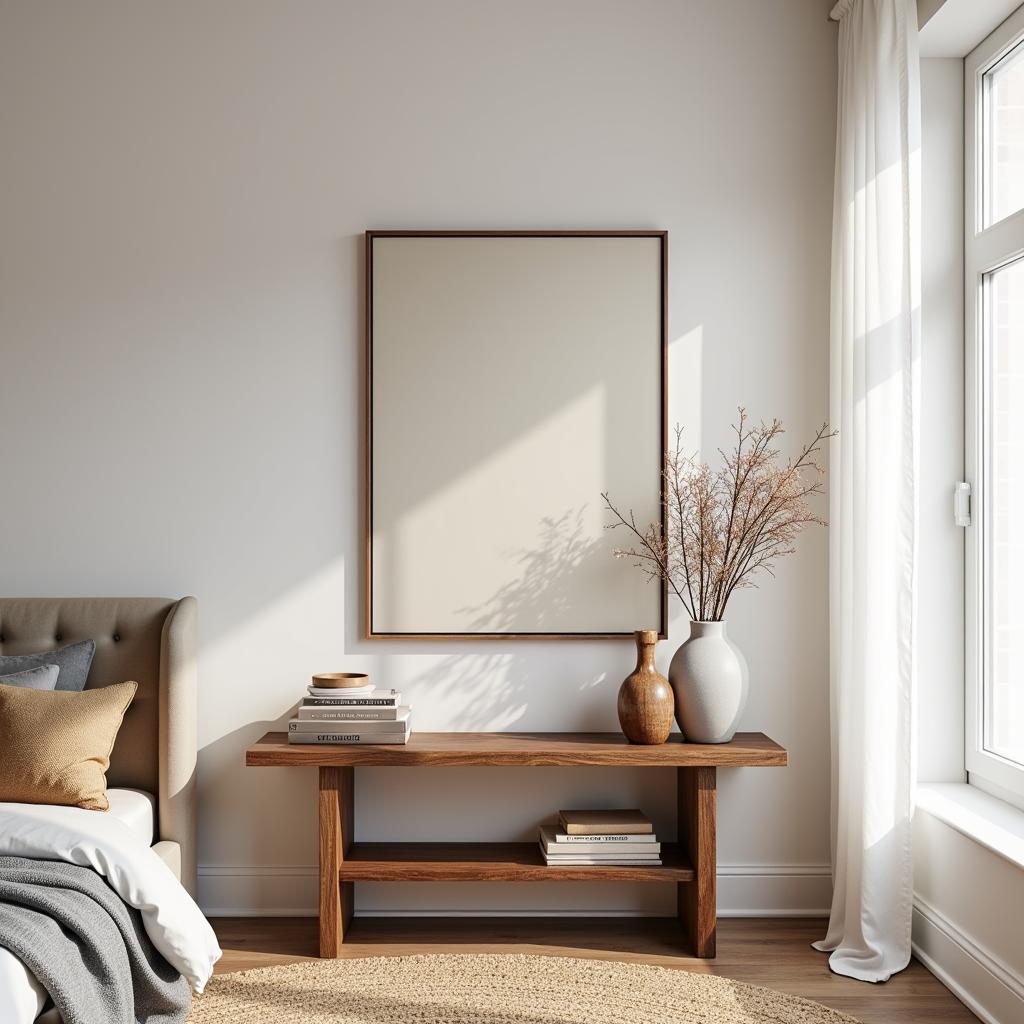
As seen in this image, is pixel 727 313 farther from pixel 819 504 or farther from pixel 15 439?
pixel 15 439

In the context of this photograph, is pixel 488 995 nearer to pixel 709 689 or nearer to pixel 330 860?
pixel 330 860

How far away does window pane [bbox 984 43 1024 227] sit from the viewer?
2.71 meters

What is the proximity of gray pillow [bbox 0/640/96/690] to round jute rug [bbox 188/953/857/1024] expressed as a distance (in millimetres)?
920

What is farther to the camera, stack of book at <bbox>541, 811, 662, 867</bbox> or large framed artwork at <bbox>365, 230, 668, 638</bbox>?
large framed artwork at <bbox>365, 230, 668, 638</bbox>

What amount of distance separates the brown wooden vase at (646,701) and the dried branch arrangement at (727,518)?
230mm

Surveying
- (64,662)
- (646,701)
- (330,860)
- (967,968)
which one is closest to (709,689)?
(646,701)

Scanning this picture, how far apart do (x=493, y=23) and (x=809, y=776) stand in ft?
8.44

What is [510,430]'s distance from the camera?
314 centimetres

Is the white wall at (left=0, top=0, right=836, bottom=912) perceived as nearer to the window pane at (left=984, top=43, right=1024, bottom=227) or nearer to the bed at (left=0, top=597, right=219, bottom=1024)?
the bed at (left=0, top=597, right=219, bottom=1024)

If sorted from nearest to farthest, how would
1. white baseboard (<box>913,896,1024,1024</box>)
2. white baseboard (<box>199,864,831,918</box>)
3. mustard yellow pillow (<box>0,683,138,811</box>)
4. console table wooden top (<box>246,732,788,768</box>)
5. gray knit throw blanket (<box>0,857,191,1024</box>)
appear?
gray knit throw blanket (<box>0,857,191,1024</box>), white baseboard (<box>913,896,1024,1024</box>), mustard yellow pillow (<box>0,683,138,811</box>), console table wooden top (<box>246,732,788,768</box>), white baseboard (<box>199,864,831,918</box>)

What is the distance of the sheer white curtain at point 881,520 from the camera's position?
2709mm

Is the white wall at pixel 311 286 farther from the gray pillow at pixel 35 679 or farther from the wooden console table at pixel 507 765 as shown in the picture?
the gray pillow at pixel 35 679

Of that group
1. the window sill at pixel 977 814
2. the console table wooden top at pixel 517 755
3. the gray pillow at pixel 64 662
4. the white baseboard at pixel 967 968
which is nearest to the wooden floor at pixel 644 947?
the white baseboard at pixel 967 968

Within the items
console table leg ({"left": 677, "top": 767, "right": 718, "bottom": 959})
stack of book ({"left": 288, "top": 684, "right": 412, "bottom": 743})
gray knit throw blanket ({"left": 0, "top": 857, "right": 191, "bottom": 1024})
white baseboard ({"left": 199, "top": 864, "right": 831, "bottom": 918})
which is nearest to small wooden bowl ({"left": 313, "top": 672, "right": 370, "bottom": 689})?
stack of book ({"left": 288, "top": 684, "right": 412, "bottom": 743})
